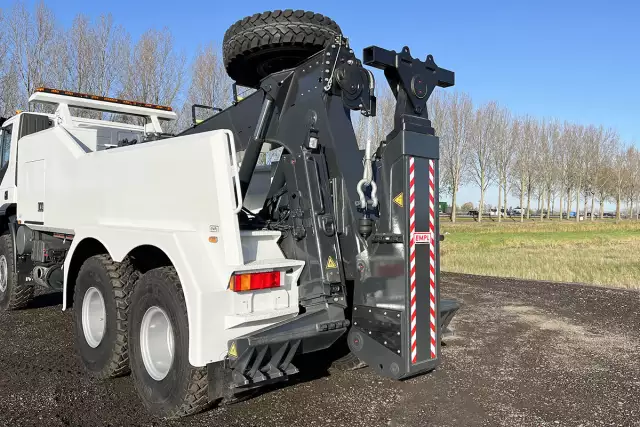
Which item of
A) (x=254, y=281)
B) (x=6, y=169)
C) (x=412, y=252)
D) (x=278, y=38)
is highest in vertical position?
(x=278, y=38)

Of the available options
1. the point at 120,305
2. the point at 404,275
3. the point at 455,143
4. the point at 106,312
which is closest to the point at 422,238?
the point at 404,275

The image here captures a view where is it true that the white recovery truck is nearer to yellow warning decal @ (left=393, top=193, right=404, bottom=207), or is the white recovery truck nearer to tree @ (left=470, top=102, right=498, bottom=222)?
yellow warning decal @ (left=393, top=193, right=404, bottom=207)

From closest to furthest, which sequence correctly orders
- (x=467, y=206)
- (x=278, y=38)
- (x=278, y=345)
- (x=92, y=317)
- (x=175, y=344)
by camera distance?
(x=278, y=345)
(x=175, y=344)
(x=278, y=38)
(x=92, y=317)
(x=467, y=206)

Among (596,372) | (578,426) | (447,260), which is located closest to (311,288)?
(578,426)

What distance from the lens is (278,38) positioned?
4.10 metres

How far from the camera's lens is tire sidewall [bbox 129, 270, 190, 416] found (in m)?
3.52

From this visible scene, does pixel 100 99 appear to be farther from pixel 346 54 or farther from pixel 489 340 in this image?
pixel 489 340

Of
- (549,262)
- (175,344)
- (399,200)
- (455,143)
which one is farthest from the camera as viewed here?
(455,143)

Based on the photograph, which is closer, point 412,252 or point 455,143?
point 412,252

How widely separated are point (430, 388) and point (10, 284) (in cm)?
574

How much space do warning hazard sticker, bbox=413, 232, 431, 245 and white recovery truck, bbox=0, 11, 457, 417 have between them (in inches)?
0.4

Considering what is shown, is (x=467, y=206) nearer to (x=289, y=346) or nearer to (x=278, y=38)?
(x=278, y=38)

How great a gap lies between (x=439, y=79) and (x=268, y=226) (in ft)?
5.90

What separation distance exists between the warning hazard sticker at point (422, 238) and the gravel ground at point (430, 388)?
133 cm
